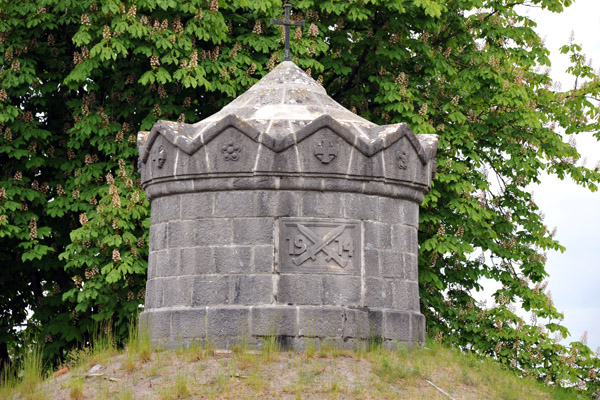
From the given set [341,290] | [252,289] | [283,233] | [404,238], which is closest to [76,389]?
[252,289]

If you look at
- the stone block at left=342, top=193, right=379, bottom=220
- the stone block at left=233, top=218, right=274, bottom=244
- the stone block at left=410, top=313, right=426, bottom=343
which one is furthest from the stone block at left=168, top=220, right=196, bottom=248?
the stone block at left=410, top=313, right=426, bottom=343

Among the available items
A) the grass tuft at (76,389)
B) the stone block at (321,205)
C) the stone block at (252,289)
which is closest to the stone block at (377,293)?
the stone block at (321,205)

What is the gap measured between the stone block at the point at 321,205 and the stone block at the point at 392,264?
0.73 meters

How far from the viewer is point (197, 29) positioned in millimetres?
13383

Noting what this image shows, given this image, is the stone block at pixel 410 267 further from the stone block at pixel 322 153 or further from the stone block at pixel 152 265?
the stone block at pixel 152 265

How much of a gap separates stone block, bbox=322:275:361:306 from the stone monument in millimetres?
11

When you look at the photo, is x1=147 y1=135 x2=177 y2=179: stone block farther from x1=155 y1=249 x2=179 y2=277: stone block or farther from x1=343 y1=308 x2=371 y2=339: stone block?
x1=343 y1=308 x2=371 y2=339: stone block

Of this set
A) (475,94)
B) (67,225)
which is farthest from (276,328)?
(475,94)

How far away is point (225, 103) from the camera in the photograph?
1436cm

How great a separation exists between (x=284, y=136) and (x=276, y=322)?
1934mm

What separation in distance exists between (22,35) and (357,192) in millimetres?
7435

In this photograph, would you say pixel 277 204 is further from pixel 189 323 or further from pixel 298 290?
pixel 189 323

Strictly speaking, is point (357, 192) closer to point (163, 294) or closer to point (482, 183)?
point (163, 294)

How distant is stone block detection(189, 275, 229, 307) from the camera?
9.30 metres
